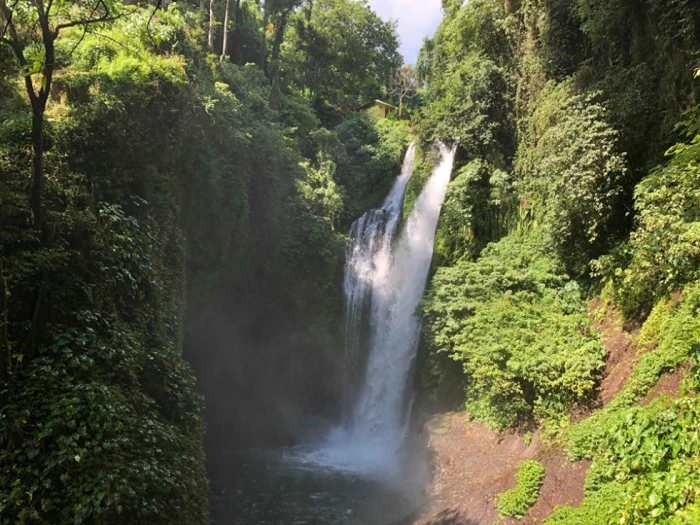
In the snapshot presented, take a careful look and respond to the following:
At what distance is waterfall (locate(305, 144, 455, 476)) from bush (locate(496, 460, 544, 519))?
6730 millimetres

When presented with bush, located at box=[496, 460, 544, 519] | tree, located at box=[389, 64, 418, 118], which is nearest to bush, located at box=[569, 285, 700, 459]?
bush, located at box=[496, 460, 544, 519]

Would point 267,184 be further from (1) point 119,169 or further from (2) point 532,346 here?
(2) point 532,346

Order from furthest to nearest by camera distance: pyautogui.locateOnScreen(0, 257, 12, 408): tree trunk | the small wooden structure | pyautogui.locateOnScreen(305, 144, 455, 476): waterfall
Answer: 1. the small wooden structure
2. pyautogui.locateOnScreen(305, 144, 455, 476): waterfall
3. pyautogui.locateOnScreen(0, 257, 12, 408): tree trunk

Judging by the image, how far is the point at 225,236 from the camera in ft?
50.1

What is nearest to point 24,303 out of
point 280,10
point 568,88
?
point 568,88

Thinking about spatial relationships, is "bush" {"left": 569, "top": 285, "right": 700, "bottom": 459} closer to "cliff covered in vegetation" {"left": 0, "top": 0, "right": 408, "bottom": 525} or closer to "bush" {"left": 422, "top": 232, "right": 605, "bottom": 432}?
"bush" {"left": 422, "top": 232, "right": 605, "bottom": 432}

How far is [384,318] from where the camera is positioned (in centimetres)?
1859

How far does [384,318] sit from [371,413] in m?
3.85

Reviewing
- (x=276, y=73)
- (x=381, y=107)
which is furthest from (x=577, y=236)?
(x=381, y=107)

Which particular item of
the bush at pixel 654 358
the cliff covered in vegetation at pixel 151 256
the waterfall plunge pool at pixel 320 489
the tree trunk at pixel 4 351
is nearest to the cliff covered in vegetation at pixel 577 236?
the bush at pixel 654 358

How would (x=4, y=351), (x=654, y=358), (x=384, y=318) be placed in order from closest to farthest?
(x=4, y=351) < (x=654, y=358) < (x=384, y=318)

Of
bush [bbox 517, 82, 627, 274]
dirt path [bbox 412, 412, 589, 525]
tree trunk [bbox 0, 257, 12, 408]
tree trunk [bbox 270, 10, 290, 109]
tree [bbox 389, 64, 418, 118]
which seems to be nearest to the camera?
tree trunk [bbox 0, 257, 12, 408]

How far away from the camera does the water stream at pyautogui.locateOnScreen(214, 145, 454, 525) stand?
11594 millimetres

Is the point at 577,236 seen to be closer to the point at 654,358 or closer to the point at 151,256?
the point at 654,358
